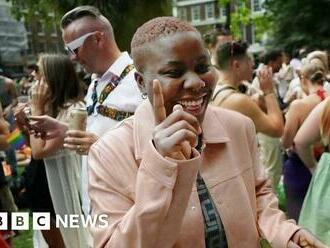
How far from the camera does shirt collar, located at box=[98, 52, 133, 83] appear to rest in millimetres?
3172

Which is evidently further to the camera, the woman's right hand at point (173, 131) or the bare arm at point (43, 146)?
the bare arm at point (43, 146)

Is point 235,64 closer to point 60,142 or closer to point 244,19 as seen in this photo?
point 60,142

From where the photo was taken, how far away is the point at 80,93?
463 centimetres

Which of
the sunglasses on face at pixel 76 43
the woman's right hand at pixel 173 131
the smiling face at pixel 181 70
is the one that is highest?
the smiling face at pixel 181 70

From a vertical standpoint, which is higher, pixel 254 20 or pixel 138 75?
pixel 138 75

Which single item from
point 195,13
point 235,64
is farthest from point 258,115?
point 195,13

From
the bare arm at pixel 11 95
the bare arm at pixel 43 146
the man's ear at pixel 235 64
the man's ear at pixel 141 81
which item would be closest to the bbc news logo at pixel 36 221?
the bare arm at pixel 43 146

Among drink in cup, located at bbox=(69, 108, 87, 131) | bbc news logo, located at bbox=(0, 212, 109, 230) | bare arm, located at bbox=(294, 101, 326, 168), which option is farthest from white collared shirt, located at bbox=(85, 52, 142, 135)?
bare arm, located at bbox=(294, 101, 326, 168)

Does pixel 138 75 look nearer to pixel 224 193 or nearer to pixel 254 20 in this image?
pixel 224 193

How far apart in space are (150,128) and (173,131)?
29cm

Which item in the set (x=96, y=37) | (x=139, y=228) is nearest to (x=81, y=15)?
(x=96, y=37)

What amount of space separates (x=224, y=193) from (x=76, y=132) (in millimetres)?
1204

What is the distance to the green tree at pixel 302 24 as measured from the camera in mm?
28141

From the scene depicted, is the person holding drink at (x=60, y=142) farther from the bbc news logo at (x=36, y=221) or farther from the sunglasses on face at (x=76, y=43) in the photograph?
the sunglasses on face at (x=76, y=43)
